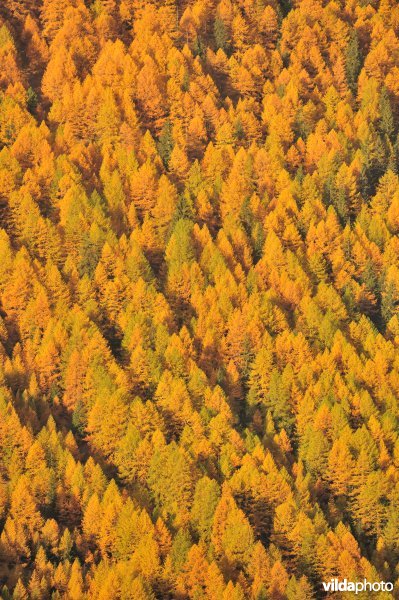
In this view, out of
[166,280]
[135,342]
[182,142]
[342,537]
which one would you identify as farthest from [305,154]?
[342,537]

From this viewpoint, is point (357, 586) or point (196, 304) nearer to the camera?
point (357, 586)

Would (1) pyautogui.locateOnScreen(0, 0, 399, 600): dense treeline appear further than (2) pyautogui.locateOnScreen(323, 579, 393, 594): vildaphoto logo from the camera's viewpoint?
Yes

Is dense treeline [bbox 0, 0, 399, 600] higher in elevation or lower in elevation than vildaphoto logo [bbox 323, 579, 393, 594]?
higher

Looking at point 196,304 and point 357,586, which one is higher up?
point 196,304

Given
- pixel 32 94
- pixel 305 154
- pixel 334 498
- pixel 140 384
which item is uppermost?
pixel 32 94

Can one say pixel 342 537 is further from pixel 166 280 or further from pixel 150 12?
pixel 150 12
